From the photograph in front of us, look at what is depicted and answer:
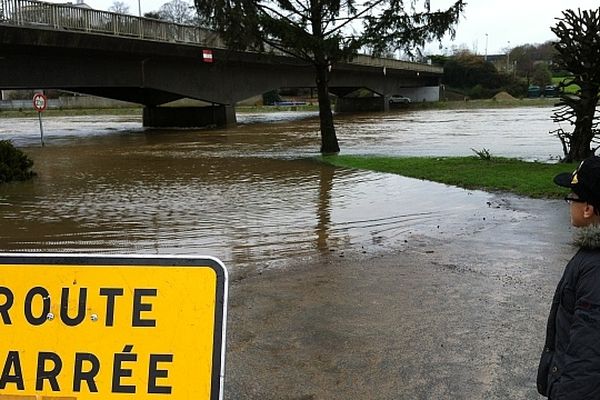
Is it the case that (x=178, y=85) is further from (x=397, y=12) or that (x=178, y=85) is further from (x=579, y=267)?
(x=579, y=267)

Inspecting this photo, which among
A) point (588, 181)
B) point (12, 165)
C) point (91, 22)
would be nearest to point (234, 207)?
point (12, 165)

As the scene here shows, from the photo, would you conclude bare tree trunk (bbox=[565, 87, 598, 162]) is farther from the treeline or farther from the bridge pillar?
the treeline

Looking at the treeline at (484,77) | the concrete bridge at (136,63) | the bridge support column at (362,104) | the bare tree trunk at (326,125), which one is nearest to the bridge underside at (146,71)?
the concrete bridge at (136,63)

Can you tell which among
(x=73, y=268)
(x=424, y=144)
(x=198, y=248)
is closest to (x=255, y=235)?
(x=198, y=248)

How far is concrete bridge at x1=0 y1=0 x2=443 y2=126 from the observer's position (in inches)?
947

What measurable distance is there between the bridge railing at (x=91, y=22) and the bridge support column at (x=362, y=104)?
31329mm

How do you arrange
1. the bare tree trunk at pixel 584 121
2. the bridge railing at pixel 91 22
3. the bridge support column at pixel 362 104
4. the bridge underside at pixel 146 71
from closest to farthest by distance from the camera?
the bare tree trunk at pixel 584 121 → the bridge railing at pixel 91 22 → the bridge underside at pixel 146 71 → the bridge support column at pixel 362 104

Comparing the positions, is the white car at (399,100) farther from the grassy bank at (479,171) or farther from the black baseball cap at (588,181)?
the black baseball cap at (588,181)

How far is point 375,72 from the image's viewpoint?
2264 inches

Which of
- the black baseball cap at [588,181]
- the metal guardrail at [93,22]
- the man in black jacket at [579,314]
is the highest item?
the metal guardrail at [93,22]

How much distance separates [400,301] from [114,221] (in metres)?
5.56

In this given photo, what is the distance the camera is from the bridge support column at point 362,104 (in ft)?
207

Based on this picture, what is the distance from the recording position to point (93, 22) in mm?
26297

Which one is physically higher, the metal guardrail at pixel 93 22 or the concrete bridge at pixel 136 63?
Result: the metal guardrail at pixel 93 22
